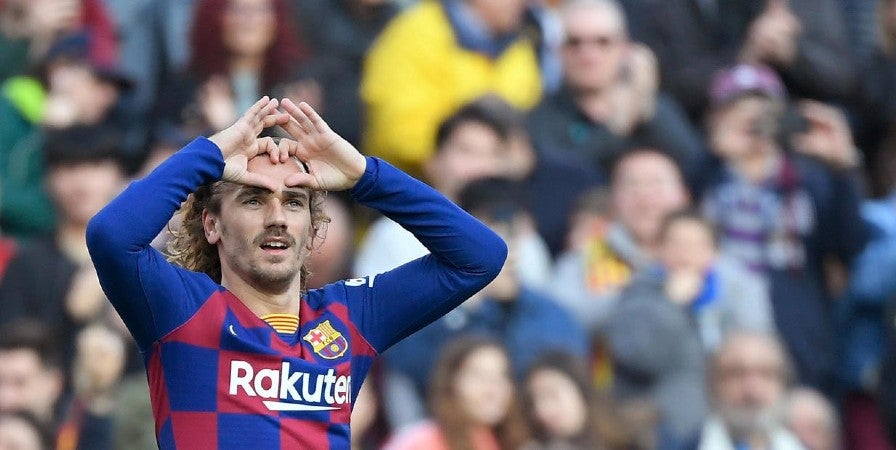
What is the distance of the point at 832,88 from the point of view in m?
10.1

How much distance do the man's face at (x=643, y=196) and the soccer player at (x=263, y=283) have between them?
420cm

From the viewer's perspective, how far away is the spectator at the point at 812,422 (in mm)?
8453

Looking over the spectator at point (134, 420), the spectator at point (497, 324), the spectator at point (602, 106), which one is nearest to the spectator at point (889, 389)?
the spectator at point (602, 106)

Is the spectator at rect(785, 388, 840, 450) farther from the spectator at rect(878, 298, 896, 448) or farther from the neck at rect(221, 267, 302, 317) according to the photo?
the neck at rect(221, 267, 302, 317)

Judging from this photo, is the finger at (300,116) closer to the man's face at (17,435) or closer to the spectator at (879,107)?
the man's face at (17,435)

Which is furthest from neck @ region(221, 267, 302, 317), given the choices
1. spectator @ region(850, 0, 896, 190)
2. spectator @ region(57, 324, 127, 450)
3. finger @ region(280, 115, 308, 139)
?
spectator @ region(850, 0, 896, 190)

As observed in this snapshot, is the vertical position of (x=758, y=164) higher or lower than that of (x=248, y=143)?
lower

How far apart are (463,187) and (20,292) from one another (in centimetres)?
196

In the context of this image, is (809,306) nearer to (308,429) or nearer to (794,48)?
(794,48)

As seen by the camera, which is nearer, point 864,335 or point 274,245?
point 274,245

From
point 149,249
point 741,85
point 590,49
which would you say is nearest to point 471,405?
point 590,49

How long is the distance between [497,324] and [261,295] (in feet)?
12.1

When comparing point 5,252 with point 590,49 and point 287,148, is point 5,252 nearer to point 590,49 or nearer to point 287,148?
point 590,49

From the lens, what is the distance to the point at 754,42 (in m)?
10.1
